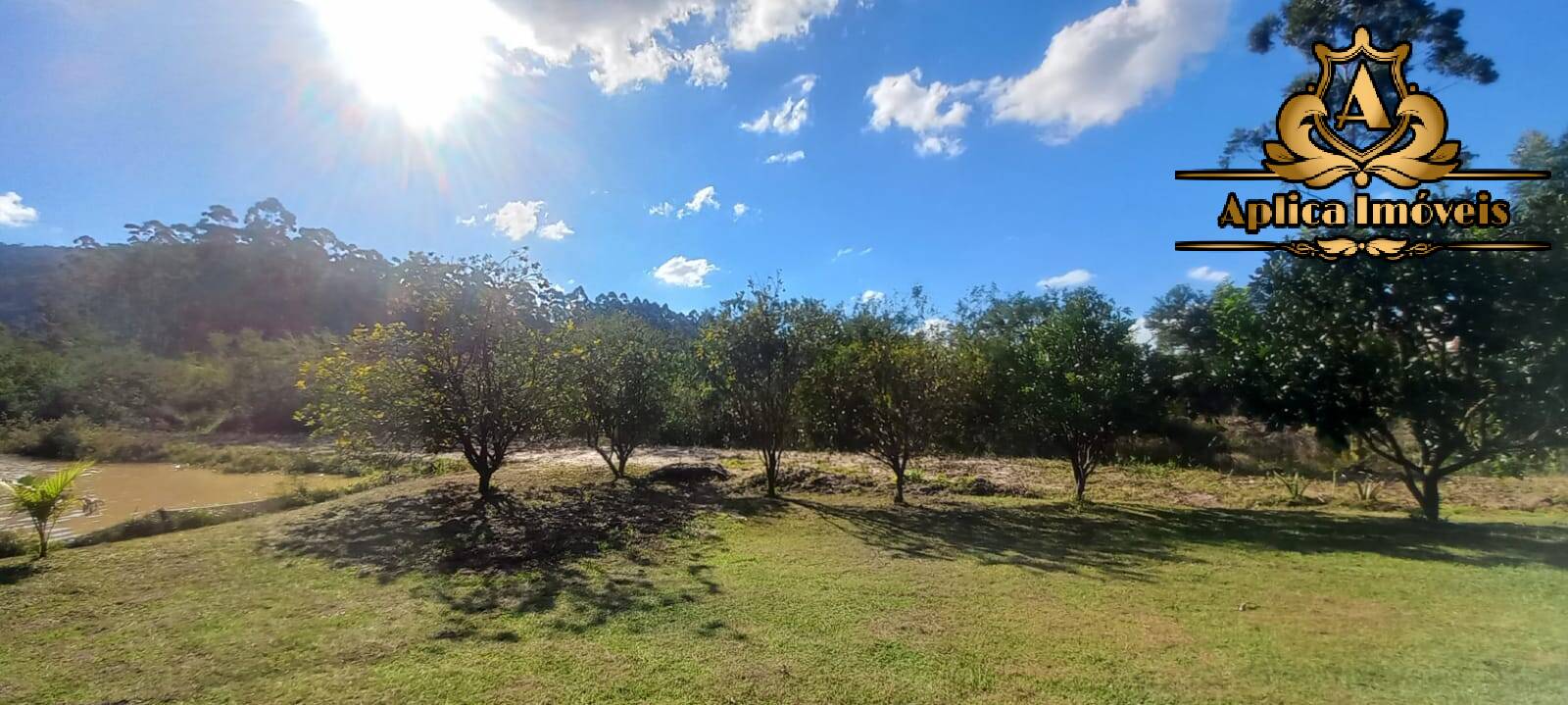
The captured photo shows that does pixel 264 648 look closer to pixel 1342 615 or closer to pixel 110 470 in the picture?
pixel 1342 615

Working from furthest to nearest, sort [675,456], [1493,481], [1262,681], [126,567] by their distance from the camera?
[675,456]
[1493,481]
[126,567]
[1262,681]

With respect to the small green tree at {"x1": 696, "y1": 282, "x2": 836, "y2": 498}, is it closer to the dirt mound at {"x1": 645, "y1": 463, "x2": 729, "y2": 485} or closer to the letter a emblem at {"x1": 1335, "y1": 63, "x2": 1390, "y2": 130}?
the dirt mound at {"x1": 645, "y1": 463, "x2": 729, "y2": 485}

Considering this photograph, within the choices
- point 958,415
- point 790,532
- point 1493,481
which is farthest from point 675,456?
point 1493,481

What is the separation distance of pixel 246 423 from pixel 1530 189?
4841 centimetres

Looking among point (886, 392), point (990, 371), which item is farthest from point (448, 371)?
point (990, 371)

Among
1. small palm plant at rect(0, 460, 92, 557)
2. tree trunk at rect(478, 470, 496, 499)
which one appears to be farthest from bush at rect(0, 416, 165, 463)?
small palm plant at rect(0, 460, 92, 557)

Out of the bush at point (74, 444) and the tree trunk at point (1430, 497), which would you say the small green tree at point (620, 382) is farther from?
the bush at point (74, 444)

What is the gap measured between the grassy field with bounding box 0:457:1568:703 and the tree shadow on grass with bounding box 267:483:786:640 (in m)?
0.07

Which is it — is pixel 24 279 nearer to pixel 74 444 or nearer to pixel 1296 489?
pixel 74 444

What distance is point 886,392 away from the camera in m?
14.4

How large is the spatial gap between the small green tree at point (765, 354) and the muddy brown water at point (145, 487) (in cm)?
1051

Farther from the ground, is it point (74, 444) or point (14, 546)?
point (14, 546)

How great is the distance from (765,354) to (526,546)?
699cm

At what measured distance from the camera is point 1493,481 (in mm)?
17031
